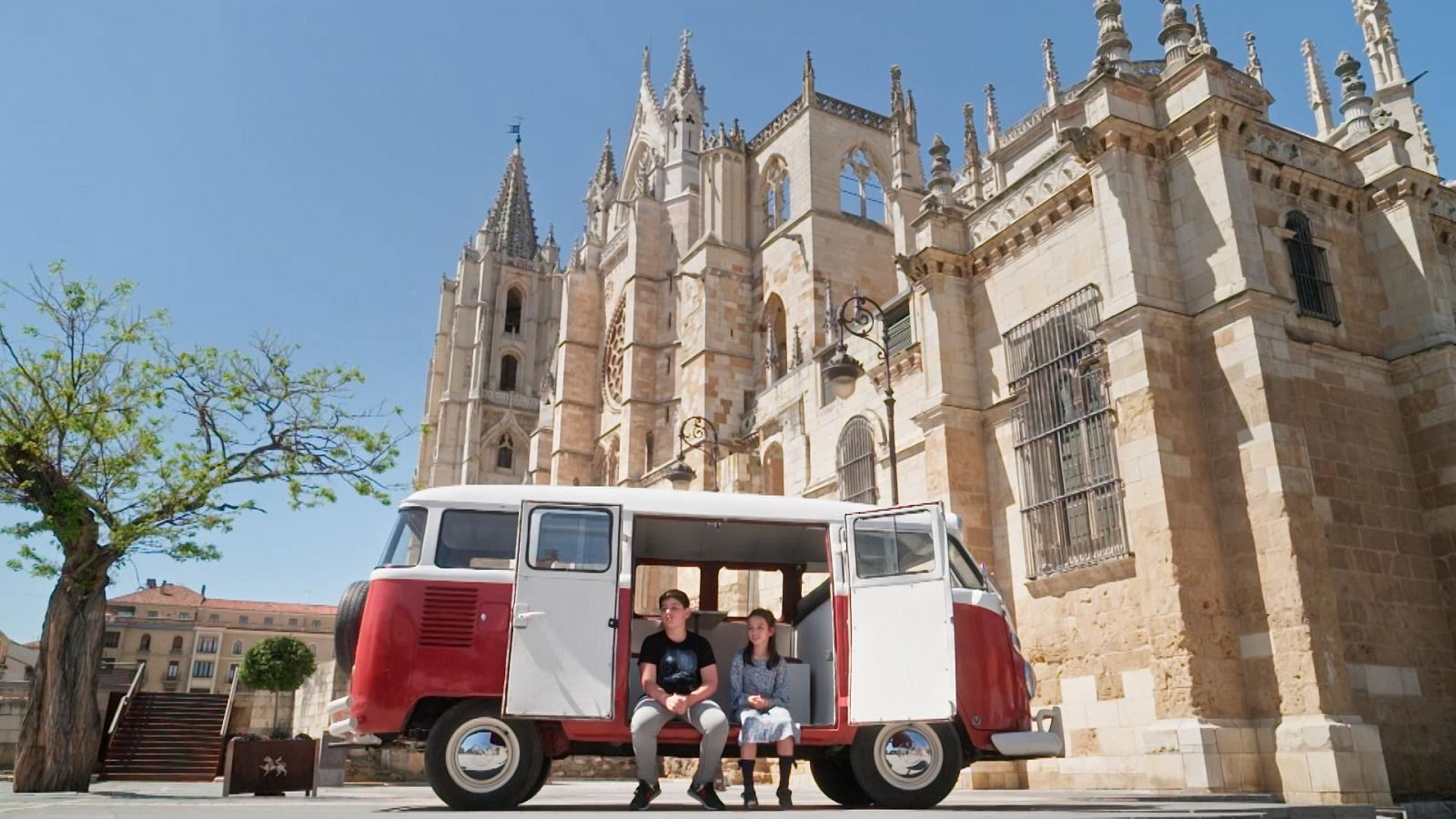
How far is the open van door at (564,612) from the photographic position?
21.8 feet

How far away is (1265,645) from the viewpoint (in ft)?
33.9

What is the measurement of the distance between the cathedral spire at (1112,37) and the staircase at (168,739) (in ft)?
62.8

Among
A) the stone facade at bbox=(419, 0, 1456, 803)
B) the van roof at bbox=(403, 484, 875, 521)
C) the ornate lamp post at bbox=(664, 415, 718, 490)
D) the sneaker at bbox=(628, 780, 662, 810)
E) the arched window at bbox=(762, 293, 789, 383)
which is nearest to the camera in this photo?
the sneaker at bbox=(628, 780, 662, 810)

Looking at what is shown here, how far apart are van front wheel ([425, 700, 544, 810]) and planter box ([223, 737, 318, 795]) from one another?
26.3ft

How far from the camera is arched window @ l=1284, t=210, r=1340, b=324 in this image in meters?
12.8

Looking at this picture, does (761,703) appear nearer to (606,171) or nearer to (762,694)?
(762,694)

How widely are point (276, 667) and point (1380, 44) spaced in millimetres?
34096

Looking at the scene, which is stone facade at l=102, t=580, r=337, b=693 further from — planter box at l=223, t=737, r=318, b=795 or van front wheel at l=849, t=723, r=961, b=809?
van front wheel at l=849, t=723, r=961, b=809

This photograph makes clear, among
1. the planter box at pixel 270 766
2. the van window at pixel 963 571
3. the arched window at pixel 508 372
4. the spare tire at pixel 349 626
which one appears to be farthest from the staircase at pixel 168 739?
the arched window at pixel 508 372

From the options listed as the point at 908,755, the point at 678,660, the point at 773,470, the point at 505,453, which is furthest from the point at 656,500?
the point at 505,453

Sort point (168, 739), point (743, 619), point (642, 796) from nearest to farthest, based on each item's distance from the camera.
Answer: point (642, 796) → point (743, 619) → point (168, 739)

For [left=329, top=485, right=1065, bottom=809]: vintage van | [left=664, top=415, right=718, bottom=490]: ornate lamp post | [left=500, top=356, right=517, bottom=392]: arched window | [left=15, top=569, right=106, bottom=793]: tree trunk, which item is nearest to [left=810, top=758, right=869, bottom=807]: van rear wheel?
[left=329, top=485, right=1065, bottom=809]: vintage van

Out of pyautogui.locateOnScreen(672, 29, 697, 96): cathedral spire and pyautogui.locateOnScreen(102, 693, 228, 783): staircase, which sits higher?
pyautogui.locateOnScreen(672, 29, 697, 96): cathedral spire

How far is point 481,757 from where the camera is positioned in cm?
652
